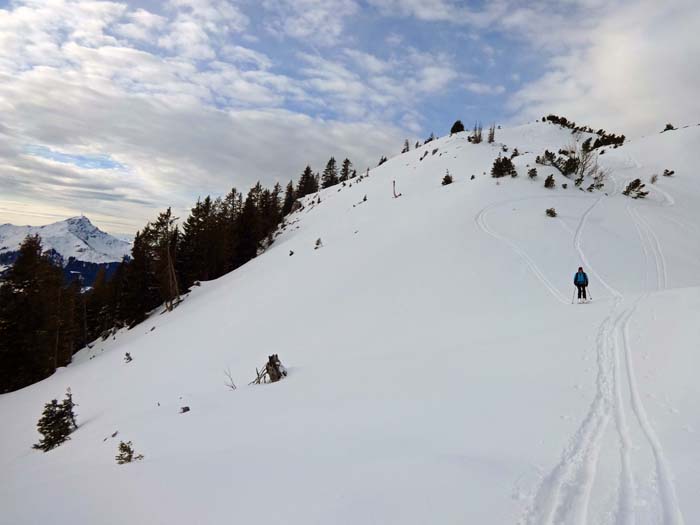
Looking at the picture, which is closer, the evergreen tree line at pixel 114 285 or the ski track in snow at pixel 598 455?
the ski track in snow at pixel 598 455

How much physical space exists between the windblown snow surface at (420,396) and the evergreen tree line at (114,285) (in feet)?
27.4

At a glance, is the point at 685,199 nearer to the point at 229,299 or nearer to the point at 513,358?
the point at 513,358

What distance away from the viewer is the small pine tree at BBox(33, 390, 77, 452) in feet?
42.5

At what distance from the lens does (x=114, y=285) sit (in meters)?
49.4

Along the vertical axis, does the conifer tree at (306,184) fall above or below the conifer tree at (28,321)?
above

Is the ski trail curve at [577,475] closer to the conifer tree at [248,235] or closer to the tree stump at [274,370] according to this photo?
the tree stump at [274,370]

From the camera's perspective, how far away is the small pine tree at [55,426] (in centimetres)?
1297

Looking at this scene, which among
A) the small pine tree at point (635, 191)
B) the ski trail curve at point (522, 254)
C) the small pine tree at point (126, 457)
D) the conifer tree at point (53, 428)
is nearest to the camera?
the small pine tree at point (126, 457)

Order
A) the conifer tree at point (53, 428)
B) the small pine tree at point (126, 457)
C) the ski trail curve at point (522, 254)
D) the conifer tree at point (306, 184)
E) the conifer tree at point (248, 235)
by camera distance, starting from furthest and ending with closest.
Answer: the conifer tree at point (306, 184), the conifer tree at point (248, 235), the ski trail curve at point (522, 254), the conifer tree at point (53, 428), the small pine tree at point (126, 457)

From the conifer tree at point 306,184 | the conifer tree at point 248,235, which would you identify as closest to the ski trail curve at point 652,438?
the conifer tree at point 248,235

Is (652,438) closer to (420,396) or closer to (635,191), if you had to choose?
(420,396)

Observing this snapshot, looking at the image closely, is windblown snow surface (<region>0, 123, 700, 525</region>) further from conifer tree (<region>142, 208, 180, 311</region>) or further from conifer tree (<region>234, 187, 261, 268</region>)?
conifer tree (<region>234, 187, 261, 268</region>)

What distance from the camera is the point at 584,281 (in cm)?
1525

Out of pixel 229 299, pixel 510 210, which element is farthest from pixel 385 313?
pixel 510 210
